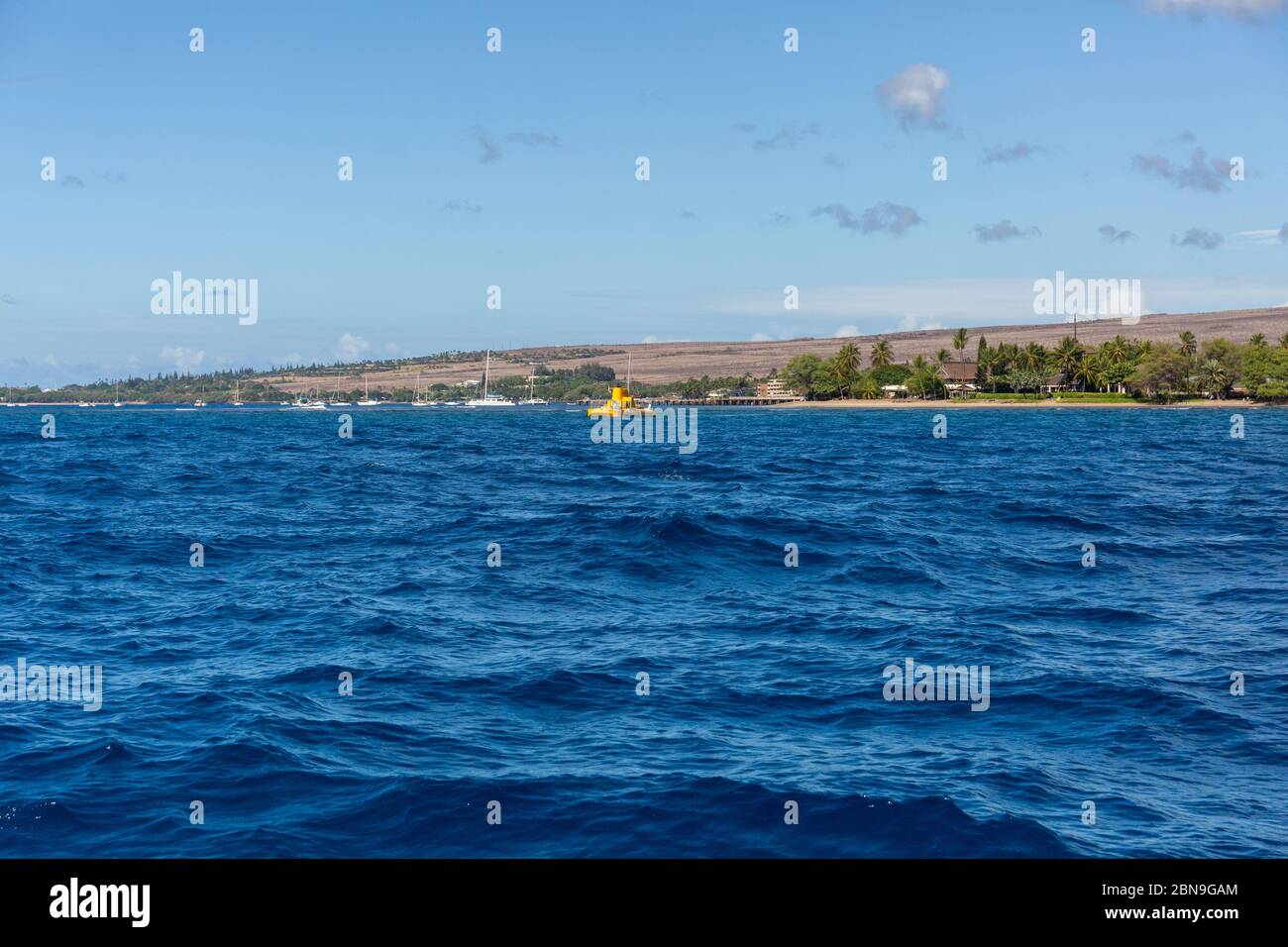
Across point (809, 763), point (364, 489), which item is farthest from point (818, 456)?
point (809, 763)

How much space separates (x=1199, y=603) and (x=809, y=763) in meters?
Answer: 14.7

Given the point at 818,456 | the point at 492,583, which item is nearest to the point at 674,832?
the point at 492,583

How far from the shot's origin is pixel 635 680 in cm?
1788

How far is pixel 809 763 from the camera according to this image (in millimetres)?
14000

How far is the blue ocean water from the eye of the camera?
12195mm

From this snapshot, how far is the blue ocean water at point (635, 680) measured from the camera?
12195 millimetres

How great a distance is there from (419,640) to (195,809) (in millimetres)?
8155

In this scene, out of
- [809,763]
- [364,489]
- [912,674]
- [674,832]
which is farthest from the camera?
[364,489]

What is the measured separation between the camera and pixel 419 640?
807 inches

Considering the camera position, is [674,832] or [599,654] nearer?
[674,832]
